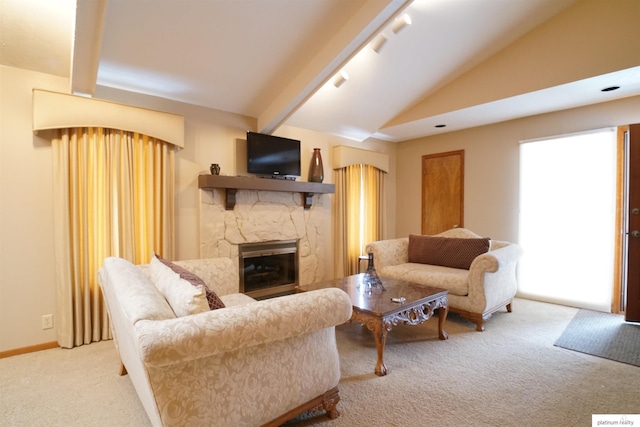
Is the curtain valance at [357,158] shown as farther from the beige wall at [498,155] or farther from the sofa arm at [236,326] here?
the sofa arm at [236,326]

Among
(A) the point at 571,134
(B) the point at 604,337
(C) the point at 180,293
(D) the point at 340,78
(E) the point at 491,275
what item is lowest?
(B) the point at 604,337

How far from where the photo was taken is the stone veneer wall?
3443mm

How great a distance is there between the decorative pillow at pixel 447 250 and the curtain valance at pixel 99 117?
3.00 metres

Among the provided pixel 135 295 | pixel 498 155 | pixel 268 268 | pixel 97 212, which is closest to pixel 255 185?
pixel 268 268

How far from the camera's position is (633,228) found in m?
3.11

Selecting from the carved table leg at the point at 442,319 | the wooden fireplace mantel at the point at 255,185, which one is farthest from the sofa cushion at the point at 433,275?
the wooden fireplace mantel at the point at 255,185

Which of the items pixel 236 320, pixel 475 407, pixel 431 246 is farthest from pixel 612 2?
pixel 236 320

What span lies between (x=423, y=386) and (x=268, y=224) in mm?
2485

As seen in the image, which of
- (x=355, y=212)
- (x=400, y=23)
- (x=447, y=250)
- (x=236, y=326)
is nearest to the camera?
(x=236, y=326)

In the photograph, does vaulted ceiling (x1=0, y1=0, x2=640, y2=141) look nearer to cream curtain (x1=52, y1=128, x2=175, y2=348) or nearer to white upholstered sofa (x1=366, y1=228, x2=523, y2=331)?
cream curtain (x1=52, y1=128, x2=175, y2=348)

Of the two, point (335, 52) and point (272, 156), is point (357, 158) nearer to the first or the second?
point (272, 156)

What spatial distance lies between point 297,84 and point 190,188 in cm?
157

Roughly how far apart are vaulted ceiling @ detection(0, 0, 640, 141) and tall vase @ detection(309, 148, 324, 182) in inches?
17.4

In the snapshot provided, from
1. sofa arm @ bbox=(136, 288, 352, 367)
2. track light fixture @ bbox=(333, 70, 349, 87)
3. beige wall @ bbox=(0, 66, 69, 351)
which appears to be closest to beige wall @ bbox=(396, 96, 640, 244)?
track light fixture @ bbox=(333, 70, 349, 87)
